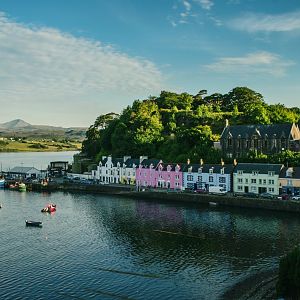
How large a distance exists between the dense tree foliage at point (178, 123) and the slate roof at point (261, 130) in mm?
4422

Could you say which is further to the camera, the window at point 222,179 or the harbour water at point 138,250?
the window at point 222,179

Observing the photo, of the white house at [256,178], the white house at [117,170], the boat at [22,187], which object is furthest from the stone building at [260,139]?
the boat at [22,187]

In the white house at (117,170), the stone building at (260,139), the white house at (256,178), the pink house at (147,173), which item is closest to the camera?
the white house at (256,178)

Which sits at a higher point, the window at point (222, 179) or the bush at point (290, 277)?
the window at point (222, 179)

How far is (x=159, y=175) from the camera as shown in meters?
70.1

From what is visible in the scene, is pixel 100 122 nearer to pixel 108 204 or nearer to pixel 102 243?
pixel 108 204

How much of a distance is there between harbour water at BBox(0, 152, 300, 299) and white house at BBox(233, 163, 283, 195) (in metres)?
6.64

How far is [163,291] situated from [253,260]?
9007 millimetres

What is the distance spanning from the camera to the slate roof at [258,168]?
58.2m

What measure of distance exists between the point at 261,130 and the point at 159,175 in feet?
57.9

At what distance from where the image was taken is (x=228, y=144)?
240ft

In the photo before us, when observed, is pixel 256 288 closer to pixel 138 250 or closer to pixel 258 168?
pixel 138 250

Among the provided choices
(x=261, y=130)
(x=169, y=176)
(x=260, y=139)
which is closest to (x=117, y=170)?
(x=169, y=176)

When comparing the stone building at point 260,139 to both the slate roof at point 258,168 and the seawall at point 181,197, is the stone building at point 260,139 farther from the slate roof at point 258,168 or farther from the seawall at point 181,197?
the seawall at point 181,197
